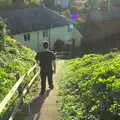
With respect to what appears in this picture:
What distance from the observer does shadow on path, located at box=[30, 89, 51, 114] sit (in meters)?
11.8

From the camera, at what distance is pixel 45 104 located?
12406mm

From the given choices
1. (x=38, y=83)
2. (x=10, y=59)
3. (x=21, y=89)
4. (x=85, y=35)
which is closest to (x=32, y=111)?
(x=21, y=89)

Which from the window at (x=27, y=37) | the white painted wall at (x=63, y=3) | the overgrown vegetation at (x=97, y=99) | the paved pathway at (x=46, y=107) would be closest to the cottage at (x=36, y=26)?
the window at (x=27, y=37)

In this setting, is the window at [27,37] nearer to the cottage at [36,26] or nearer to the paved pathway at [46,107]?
the cottage at [36,26]

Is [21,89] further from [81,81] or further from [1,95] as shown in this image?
[81,81]

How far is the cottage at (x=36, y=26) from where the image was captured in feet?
161

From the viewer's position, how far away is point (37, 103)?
12.6m

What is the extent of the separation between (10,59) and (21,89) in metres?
7.20

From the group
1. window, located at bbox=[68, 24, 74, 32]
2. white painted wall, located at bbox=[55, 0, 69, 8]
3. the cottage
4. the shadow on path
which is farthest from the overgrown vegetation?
white painted wall, located at bbox=[55, 0, 69, 8]

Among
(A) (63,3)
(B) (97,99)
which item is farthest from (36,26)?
(B) (97,99)

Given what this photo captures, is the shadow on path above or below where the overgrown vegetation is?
below

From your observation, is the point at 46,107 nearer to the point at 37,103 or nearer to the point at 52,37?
the point at 37,103

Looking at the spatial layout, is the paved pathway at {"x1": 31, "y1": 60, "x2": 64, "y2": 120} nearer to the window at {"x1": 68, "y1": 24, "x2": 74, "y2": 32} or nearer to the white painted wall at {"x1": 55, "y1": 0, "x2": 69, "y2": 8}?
the window at {"x1": 68, "y1": 24, "x2": 74, "y2": 32}

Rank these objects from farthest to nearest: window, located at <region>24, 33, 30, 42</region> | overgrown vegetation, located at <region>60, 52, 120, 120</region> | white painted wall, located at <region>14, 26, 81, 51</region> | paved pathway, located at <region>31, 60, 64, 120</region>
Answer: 1. white painted wall, located at <region>14, 26, 81, 51</region>
2. window, located at <region>24, 33, 30, 42</region>
3. paved pathway, located at <region>31, 60, 64, 120</region>
4. overgrown vegetation, located at <region>60, 52, 120, 120</region>
